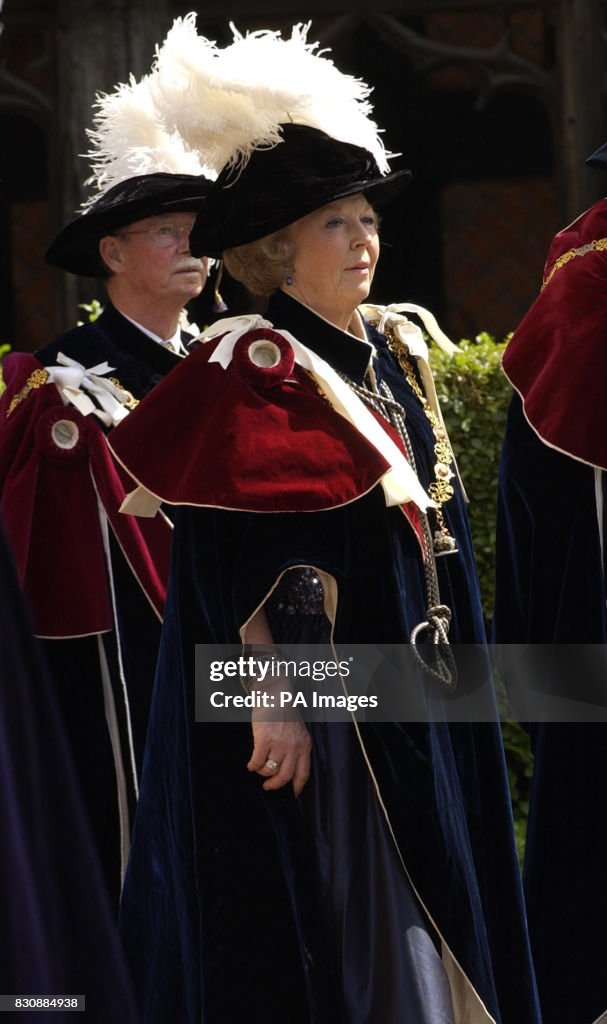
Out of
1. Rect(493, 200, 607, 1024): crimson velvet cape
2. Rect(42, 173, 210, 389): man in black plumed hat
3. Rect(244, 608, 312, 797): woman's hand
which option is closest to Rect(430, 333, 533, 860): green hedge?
Rect(42, 173, 210, 389): man in black plumed hat

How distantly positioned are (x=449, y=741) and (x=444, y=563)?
1.20ft

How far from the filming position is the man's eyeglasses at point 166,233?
5.40 metres

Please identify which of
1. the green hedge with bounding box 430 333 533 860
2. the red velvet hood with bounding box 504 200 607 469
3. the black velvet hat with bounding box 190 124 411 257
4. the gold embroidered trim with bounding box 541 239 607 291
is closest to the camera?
the black velvet hat with bounding box 190 124 411 257

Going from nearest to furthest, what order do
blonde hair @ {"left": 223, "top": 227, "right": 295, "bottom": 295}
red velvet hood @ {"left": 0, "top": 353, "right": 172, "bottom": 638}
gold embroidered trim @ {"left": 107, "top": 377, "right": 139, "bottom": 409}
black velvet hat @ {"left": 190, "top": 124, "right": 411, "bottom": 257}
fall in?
1. black velvet hat @ {"left": 190, "top": 124, "right": 411, "bottom": 257}
2. blonde hair @ {"left": 223, "top": 227, "right": 295, "bottom": 295}
3. red velvet hood @ {"left": 0, "top": 353, "right": 172, "bottom": 638}
4. gold embroidered trim @ {"left": 107, "top": 377, "right": 139, "bottom": 409}

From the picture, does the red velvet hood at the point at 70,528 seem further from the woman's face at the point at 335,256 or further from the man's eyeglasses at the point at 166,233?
the woman's face at the point at 335,256

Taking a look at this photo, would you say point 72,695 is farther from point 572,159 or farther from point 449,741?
point 572,159

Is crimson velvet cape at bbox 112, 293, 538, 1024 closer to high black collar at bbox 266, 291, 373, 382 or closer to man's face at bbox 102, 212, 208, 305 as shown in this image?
high black collar at bbox 266, 291, 373, 382

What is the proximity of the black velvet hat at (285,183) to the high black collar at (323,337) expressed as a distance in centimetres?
17

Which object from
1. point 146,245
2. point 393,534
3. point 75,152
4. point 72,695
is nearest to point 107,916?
point 393,534

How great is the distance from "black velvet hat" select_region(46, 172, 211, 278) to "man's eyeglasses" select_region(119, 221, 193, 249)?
0.07 meters

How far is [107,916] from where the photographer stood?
2266 millimetres

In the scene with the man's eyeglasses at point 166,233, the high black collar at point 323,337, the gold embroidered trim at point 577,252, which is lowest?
the high black collar at point 323,337

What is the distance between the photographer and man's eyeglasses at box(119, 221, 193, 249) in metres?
5.40

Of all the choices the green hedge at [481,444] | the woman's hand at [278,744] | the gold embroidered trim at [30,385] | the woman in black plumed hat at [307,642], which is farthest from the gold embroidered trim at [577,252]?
the green hedge at [481,444]
